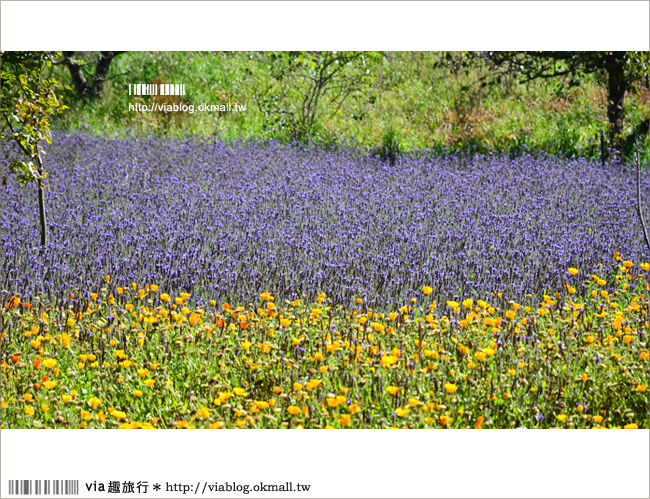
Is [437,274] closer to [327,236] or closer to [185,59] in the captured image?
[327,236]

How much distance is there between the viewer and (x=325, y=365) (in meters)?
3.48

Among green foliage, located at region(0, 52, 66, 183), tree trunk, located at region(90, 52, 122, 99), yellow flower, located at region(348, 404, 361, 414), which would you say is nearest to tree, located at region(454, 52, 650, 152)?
yellow flower, located at region(348, 404, 361, 414)

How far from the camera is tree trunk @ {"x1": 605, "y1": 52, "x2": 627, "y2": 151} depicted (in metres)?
5.33

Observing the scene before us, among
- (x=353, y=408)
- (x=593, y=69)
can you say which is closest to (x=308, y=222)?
(x=353, y=408)

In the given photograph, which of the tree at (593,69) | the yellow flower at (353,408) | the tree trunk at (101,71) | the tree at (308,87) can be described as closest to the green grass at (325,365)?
the yellow flower at (353,408)

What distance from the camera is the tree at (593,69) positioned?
495cm

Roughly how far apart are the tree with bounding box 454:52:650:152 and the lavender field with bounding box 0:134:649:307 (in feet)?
1.34

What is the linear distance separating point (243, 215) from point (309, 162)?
1.13 meters

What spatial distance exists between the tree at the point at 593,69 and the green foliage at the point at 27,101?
3.50 meters

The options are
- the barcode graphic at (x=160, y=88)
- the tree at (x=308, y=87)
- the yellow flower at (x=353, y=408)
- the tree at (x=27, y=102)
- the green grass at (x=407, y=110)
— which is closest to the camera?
the yellow flower at (x=353, y=408)

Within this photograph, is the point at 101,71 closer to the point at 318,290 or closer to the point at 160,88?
the point at 160,88

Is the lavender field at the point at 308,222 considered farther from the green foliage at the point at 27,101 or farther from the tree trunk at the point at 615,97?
the green foliage at the point at 27,101

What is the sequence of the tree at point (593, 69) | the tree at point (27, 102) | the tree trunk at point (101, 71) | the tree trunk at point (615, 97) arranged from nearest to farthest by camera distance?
the tree at point (27, 102) → the tree at point (593, 69) → the tree trunk at point (615, 97) → the tree trunk at point (101, 71)

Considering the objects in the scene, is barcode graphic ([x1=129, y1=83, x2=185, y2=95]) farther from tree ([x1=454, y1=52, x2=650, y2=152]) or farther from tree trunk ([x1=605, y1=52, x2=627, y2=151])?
tree trunk ([x1=605, y1=52, x2=627, y2=151])
